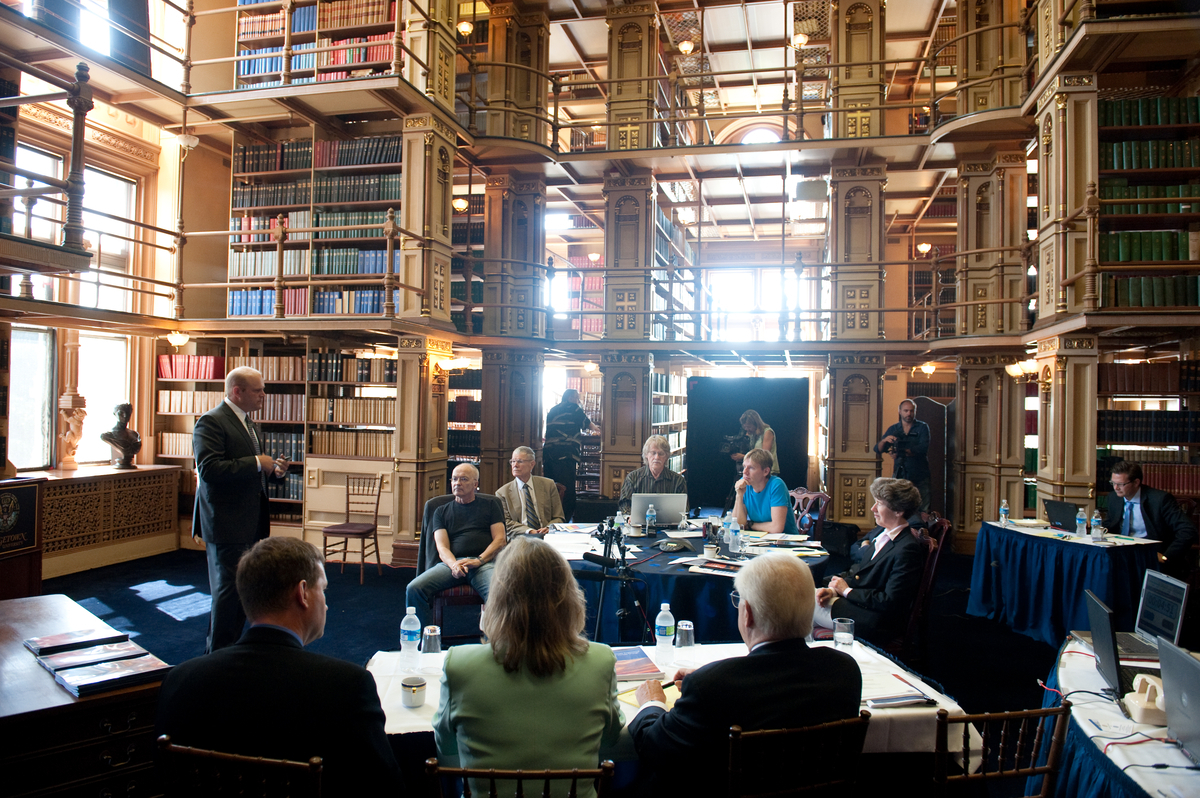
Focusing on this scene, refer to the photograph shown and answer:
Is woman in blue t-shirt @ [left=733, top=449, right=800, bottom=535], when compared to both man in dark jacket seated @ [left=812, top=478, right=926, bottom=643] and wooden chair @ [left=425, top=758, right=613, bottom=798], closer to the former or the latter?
man in dark jacket seated @ [left=812, top=478, right=926, bottom=643]

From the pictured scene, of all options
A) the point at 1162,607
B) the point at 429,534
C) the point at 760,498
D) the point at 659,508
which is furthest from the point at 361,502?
the point at 1162,607

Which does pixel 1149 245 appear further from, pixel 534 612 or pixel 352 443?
pixel 352 443

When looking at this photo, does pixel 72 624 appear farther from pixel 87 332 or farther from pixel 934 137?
pixel 934 137

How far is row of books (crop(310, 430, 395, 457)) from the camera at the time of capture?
7176mm

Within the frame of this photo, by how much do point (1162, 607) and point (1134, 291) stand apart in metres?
4.56

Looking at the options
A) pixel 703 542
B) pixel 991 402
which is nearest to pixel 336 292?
pixel 703 542

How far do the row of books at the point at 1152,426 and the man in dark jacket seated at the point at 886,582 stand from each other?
4003 millimetres

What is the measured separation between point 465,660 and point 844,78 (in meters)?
8.92

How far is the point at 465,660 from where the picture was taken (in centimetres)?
174

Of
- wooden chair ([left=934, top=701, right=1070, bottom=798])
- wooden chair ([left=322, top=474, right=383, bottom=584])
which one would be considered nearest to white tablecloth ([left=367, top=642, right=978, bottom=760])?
wooden chair ([left=934, top=701, right=1070, bottom=798])

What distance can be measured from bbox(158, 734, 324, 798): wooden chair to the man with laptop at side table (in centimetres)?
380

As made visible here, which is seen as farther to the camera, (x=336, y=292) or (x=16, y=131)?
(x=336, y=292)

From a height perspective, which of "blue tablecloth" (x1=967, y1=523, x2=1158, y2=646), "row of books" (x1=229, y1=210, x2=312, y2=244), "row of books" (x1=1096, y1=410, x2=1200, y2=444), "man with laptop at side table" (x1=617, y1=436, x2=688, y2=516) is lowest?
"blue tablecloth" (x1=967, y1=523, x2=1158, y2=646)

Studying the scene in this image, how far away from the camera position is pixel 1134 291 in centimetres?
583
